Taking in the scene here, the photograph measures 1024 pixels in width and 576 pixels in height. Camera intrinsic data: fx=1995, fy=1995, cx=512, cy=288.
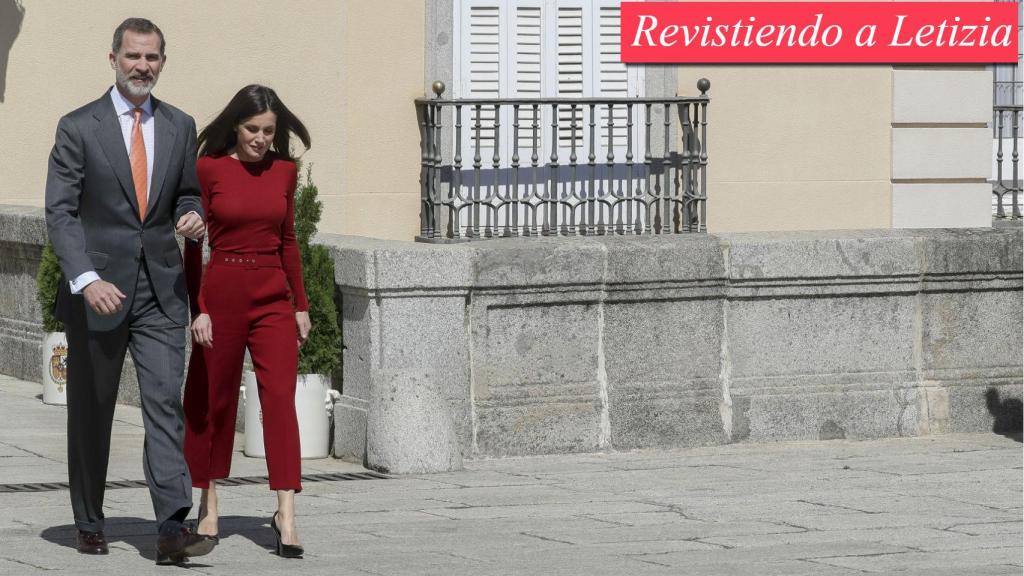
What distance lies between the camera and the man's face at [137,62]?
6.56m

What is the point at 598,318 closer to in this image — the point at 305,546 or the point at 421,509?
the point at 421,509

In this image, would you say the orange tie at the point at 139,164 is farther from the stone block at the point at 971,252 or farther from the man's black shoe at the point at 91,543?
the stone block at the point at 971,252

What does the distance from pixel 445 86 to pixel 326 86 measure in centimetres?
118

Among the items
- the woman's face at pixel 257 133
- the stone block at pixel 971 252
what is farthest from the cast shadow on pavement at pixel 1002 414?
the woman's face at pixel 257 133

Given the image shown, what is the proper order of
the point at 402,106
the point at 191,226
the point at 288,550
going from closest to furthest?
the point at 191,226 → the point at 288,550 → the point at 402,106

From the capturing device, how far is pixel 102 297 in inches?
253

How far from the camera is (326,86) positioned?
57.0ft

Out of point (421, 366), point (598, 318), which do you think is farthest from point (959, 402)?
point (421, 366)

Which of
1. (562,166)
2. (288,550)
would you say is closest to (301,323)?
(288,550)

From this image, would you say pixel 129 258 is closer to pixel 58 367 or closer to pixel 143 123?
pixel 143 123

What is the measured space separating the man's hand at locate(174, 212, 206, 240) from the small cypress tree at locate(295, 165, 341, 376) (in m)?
2.52

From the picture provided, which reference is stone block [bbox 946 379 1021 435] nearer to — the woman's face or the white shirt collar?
the woman's face

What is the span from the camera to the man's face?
6562 millimetres

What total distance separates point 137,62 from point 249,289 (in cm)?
87
